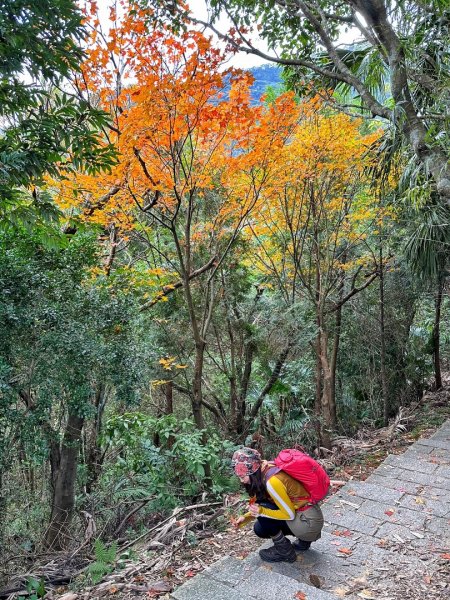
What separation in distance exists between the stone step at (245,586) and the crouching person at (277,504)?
0.16 meters

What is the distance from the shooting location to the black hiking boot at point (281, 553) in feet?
10.4

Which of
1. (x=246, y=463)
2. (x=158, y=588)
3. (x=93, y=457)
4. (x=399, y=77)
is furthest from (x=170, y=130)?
(x=93, y=457)

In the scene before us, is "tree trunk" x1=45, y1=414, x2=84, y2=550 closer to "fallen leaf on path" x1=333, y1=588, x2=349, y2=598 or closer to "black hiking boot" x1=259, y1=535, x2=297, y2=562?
"black hiking boot" x1=259, y1=535, x2=297, y2=562

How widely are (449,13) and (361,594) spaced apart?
5.34 m

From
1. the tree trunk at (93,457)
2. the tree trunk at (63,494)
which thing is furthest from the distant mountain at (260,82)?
the tree trunk at (93,457)

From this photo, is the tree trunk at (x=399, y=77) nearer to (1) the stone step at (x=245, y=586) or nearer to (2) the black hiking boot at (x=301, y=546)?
(2) the black hiking boot at (x=301, y=546)

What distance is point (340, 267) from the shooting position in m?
8.09

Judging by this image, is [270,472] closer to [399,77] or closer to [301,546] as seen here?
[301,546]

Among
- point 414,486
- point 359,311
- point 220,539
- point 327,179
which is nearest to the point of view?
point 220,539

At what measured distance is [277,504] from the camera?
10.1ft

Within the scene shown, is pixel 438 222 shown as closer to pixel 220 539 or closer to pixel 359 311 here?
pixel 359 311

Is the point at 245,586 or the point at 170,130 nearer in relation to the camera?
the point at 245,586

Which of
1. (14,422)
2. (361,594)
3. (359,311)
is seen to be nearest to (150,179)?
(14,422)

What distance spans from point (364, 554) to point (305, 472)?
1.01 metres
